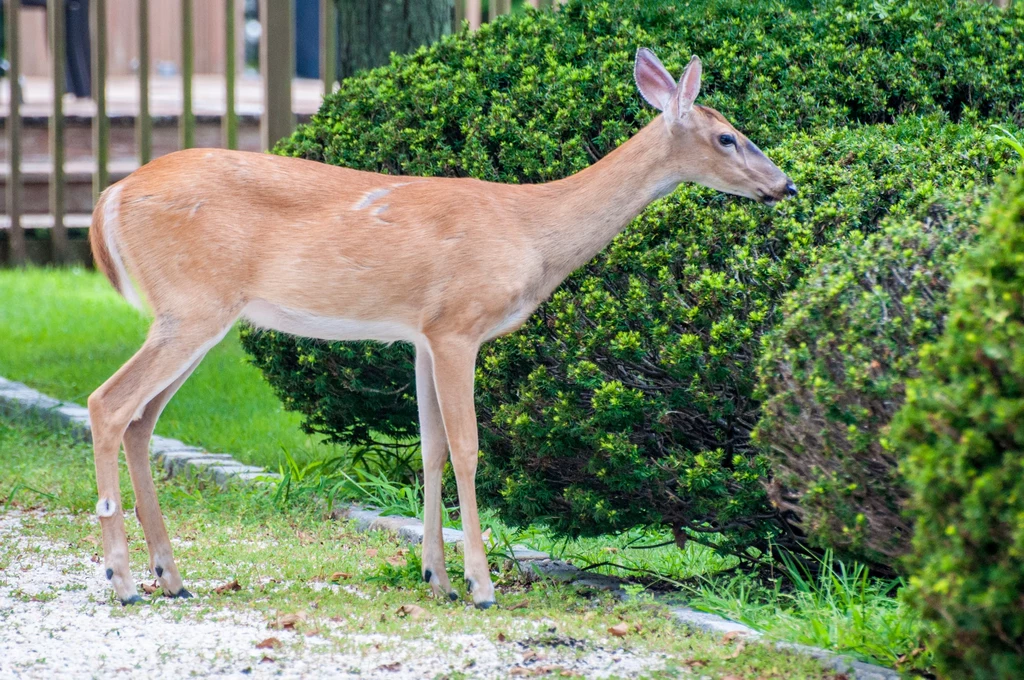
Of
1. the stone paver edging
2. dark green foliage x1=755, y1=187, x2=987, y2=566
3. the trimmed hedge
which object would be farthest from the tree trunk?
dark green foliage x1=755, y1=187, x2=987, y2=566

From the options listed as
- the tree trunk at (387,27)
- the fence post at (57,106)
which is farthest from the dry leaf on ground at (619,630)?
the fence post at (57,106)

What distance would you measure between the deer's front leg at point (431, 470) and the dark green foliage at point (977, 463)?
81.5 inches

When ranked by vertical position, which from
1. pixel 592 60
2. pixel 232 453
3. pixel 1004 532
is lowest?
pixel 232 453

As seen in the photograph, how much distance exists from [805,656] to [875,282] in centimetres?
111

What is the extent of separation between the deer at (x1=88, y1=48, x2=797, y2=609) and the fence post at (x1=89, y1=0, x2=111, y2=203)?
7906mm

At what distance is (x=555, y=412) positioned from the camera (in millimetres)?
4996

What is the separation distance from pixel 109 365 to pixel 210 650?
217 inches

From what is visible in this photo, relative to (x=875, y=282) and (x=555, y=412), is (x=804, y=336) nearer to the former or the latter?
(x=875, y=282)

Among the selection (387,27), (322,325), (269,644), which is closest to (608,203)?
(322,325)

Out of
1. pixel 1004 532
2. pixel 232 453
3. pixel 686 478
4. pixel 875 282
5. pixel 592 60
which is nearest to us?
pixel 1004 532

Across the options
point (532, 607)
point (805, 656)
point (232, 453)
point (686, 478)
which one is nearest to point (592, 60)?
point (686, 478)

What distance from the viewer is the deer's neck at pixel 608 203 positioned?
192 inches

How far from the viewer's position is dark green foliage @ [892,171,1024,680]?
3.02 metres

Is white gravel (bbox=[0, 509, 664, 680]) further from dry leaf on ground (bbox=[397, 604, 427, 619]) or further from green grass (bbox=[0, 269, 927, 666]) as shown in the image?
green grass (bbox=[0, 269, 927, 666])
